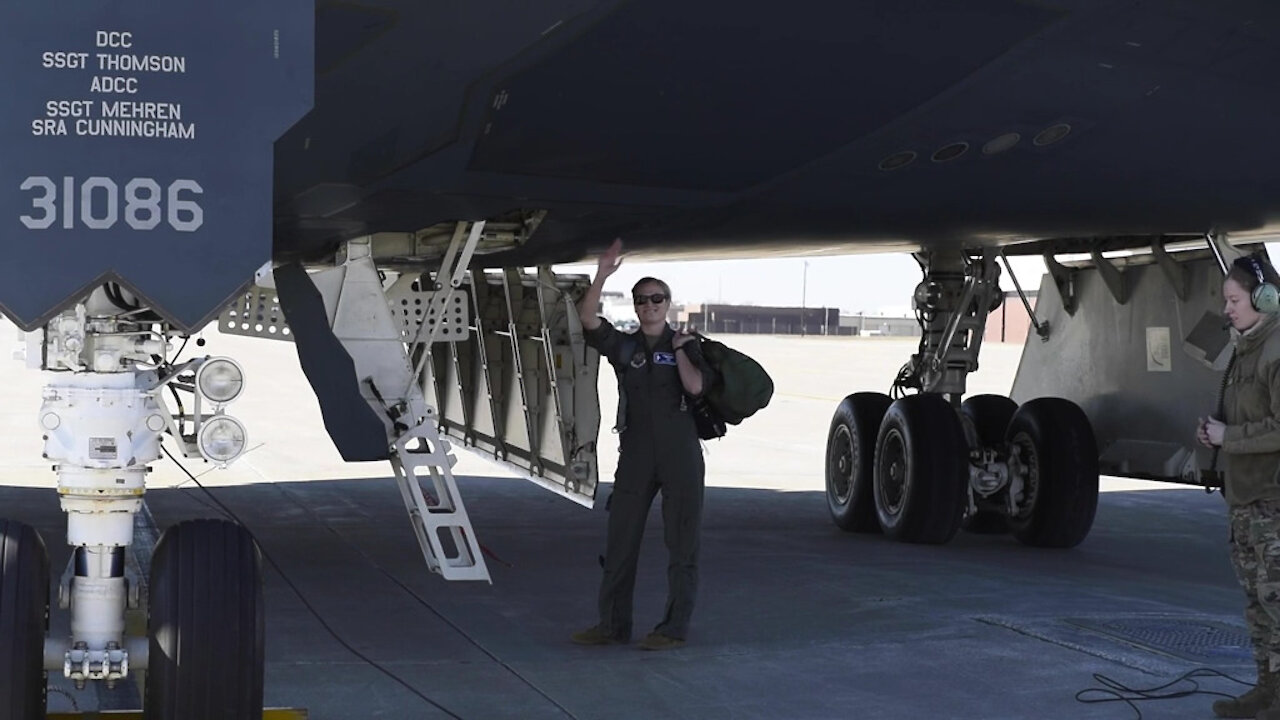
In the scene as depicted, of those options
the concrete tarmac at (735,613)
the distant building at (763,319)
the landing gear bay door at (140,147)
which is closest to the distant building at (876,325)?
the distant building at (763,319)

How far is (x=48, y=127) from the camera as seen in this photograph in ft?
15.2

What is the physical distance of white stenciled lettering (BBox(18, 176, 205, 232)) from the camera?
15.2ft

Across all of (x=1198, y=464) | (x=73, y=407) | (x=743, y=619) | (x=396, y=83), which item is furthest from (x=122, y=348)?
(x=1198, y=464)

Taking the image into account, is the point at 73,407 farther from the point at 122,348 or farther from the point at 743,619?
the point at 743,619

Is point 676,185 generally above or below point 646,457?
above

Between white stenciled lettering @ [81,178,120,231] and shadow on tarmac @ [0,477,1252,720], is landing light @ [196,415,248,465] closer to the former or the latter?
white stenciled lettering @ [81,178,120,231]

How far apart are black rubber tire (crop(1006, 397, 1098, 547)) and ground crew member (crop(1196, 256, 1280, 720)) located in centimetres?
480

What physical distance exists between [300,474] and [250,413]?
8.73m

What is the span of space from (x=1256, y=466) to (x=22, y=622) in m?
4.34

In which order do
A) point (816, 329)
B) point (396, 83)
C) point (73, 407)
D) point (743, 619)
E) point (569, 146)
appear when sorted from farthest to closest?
point (816, 329), point (743, 619), point (569, 146), point (396, 83), point (73, 407)

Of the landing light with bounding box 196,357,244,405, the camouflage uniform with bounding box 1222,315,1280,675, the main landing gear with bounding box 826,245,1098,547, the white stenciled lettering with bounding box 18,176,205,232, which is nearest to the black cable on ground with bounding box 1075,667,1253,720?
the camouflage uniform with bounding box 1222,315,1280,675

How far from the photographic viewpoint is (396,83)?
6.14 meters

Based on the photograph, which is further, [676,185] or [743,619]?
[743,619]

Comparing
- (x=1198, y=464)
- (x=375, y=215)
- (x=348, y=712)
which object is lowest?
(x=348, y=712)
